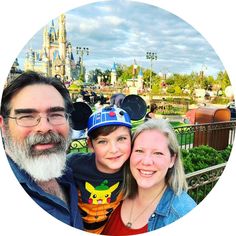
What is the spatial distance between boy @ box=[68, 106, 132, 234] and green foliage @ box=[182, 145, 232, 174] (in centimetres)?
47

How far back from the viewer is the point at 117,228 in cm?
299

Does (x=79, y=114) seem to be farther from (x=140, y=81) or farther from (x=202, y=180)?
(x=202, y=180)

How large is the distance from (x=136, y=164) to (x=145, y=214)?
399 millimetres

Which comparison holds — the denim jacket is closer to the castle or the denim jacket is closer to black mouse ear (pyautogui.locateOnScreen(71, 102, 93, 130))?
black mouse ear (pyautogui.locateOnScreen(71, 102, 93, 130))

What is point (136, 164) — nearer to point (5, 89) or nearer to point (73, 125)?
point (73, 125)

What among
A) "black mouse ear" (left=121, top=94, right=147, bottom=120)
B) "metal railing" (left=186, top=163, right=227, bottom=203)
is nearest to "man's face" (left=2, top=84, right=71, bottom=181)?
"black mouse ear" (left=121, top=94, right=147, bottom=120)

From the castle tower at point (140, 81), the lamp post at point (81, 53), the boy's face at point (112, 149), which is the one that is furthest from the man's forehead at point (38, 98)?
the castle tower at point (140, 81)

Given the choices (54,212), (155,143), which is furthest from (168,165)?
(54,212)

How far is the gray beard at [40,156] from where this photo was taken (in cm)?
277

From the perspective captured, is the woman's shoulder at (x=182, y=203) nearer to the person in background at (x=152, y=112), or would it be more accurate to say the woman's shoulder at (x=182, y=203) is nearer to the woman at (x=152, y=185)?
the woman at (x=152, y=185)

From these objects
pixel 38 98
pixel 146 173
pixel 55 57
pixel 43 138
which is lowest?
pixel 146 173

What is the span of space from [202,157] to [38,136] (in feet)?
3.63

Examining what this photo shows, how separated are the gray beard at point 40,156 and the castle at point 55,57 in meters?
0.40

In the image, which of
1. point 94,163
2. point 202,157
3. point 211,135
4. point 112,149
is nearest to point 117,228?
point 94,163
